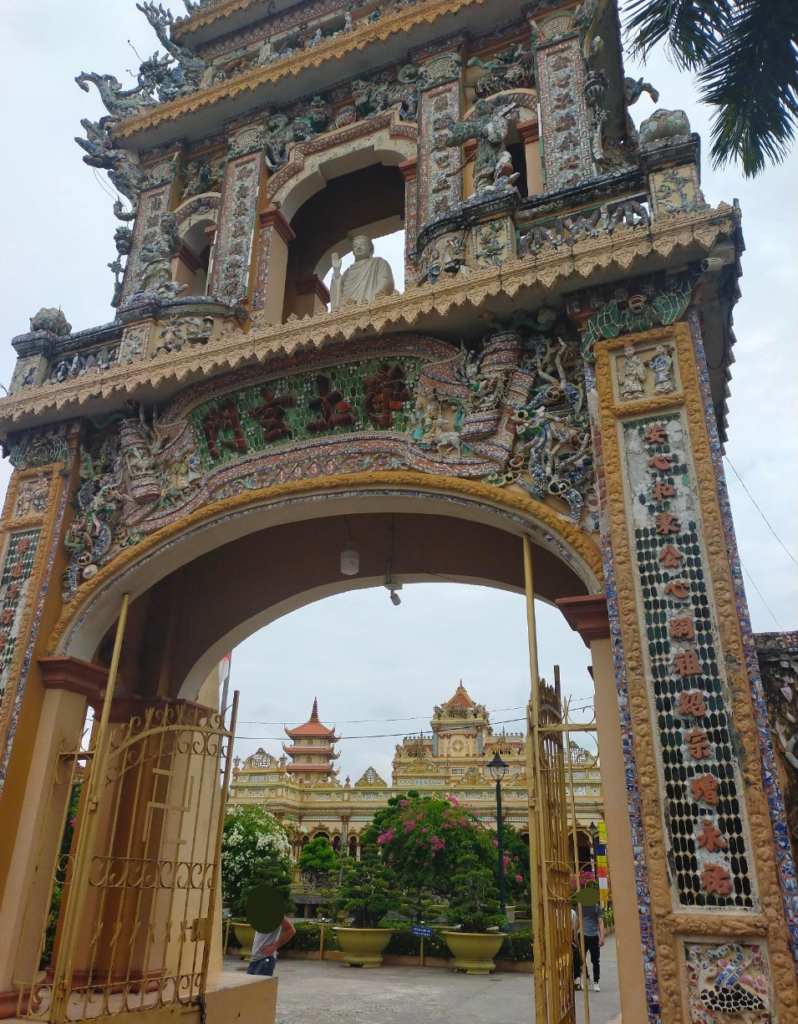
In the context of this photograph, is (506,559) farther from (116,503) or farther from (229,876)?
(229,876)

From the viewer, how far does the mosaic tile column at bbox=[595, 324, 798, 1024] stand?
3.60m

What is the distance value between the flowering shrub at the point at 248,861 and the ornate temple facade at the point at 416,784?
1011 cm

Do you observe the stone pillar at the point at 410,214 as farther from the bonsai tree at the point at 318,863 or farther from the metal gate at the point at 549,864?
the bonsai tree at the point at 318,863

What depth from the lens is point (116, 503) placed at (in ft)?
20.9

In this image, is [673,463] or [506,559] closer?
[673,463]

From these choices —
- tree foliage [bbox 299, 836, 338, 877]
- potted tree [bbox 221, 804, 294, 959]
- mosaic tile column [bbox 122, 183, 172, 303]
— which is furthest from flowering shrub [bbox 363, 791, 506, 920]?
mosaic tile column [bbox 122, 183, 172, 303]

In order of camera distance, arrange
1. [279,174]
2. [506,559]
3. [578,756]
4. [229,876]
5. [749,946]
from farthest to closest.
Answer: [578,756]
[229,876]
[279,174]
[506,559]
[749,946]

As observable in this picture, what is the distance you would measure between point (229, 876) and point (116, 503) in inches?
473

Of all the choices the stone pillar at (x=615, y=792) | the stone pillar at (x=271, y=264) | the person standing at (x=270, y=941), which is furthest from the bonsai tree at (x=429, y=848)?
the stone pillar at (x=615, y=792)

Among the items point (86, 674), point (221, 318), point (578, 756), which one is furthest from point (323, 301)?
point (578, 756)

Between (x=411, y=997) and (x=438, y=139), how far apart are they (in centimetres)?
891

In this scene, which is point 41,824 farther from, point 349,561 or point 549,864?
point 549,864

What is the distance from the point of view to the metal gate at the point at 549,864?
4.25 metres

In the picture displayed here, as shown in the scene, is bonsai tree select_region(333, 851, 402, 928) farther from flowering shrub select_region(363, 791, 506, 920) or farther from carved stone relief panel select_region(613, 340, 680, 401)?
carved stone relief panel select_region(613, 340, 680, 401)
